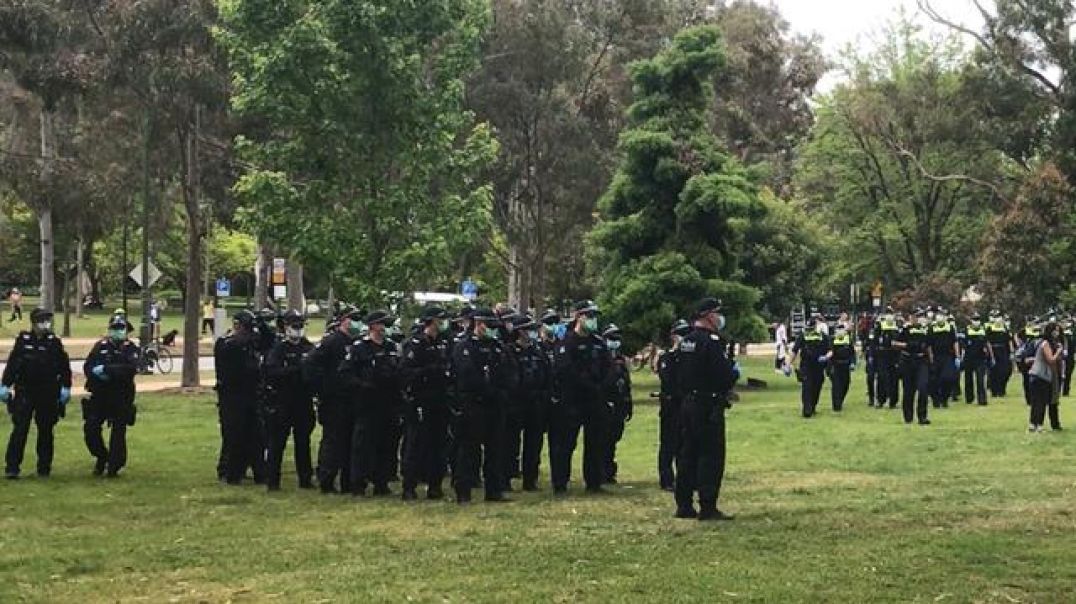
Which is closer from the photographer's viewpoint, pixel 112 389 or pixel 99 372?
pixel 99 372

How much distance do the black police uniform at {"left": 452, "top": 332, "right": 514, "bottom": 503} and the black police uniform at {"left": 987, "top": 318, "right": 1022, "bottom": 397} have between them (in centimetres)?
1822

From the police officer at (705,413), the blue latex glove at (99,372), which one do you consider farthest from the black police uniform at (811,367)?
the blue latex glove at (99,372)

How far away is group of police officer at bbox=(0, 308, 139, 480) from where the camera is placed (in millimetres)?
14297

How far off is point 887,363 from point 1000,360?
5052mm

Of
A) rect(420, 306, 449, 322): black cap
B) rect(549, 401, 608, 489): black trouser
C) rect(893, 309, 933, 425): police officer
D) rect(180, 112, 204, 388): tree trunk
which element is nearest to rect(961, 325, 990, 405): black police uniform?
rect(893, 309, 933, 425): police officer

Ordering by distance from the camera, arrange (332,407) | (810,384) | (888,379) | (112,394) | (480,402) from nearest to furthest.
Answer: (480,402)
(332,407)
(112,394)
(810,384)
(888,379)

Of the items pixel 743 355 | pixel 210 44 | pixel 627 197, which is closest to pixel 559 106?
pixel 627 197

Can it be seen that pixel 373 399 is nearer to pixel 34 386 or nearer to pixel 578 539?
pixel 578 539

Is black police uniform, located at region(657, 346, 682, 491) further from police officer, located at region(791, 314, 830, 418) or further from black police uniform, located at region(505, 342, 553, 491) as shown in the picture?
police officer, located at region(791, 314, 830, 418)

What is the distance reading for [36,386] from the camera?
14406 mm

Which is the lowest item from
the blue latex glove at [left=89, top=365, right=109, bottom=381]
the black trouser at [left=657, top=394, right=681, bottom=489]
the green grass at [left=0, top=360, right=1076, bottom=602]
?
the green grass at [left=0, top=360, right=1076, bottom=602]

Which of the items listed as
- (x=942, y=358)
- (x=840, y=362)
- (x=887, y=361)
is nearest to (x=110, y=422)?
(x=840, y=362)

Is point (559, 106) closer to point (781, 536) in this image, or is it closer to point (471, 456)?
point (471, 456)

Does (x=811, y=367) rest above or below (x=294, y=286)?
below
